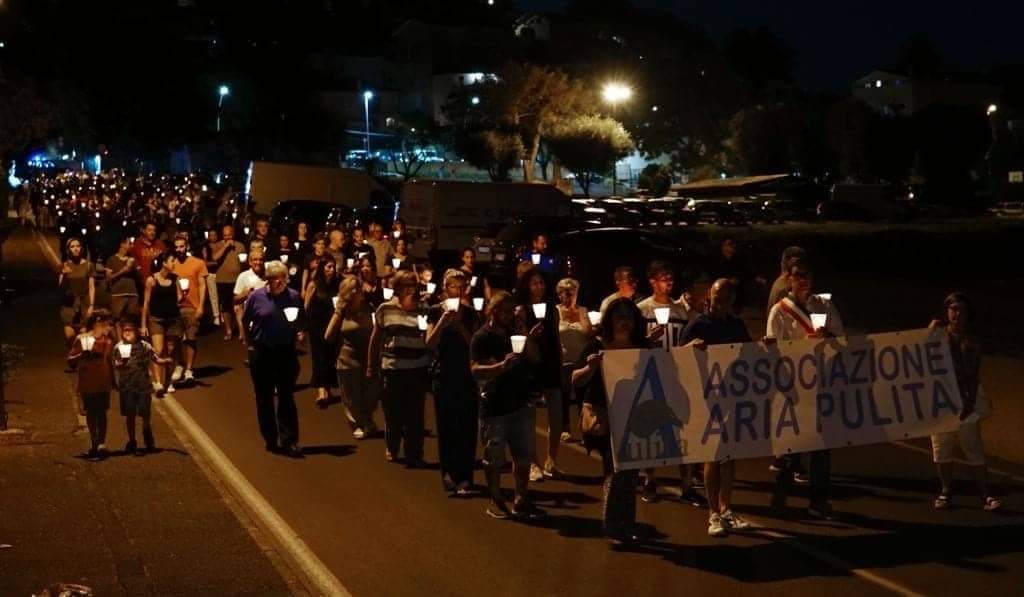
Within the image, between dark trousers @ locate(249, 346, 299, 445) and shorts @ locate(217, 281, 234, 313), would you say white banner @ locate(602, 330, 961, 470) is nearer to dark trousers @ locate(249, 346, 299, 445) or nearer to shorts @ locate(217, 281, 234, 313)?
dark trousers @ locate(249, 346, 299, 445)

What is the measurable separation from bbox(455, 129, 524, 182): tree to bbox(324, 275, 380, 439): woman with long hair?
48640 mm

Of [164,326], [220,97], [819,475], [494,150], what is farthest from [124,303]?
[220,97]

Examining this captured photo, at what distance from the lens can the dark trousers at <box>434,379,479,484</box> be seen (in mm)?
11117

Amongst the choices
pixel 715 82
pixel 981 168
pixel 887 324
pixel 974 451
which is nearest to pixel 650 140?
pixel 715 82

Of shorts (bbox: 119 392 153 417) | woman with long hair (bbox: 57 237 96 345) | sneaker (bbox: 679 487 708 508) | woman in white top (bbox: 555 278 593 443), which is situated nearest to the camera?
sneaker (bbox: 679 487 708 508)

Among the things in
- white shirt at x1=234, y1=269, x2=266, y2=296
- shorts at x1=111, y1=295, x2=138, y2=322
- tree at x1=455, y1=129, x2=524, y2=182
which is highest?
tree at x1=455, y1=129, x2=524, y2=182

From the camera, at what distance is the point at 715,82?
291 feet

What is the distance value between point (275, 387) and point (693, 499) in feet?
14.0

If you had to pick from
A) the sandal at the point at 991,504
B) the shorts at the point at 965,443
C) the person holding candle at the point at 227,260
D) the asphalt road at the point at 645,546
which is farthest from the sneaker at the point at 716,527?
the person holding candle at the point at 227,260

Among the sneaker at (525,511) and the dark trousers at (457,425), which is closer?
the sneaker at (525,511)

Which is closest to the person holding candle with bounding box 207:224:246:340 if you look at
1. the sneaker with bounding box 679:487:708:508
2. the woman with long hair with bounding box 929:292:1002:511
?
the sneaker with bounding box 679:487:708:508

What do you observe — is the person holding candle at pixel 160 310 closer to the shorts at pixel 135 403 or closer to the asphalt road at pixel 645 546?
the shorts at pixel 135 403

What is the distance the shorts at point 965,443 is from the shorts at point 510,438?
3.00m

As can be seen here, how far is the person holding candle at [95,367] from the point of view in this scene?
1258 cm
